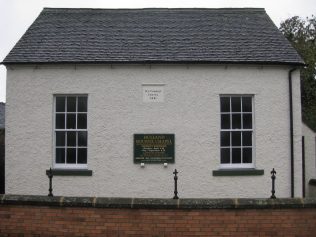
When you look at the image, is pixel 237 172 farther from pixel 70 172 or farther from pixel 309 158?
pixel 70 172

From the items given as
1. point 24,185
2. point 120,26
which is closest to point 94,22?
point 120,26

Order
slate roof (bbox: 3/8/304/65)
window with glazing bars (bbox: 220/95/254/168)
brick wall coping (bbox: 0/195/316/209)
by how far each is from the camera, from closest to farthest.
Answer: brick wall coping (bbox: 0/195/316/209)
window with glazing bars (bbox: 220/95/254/168)
slate roof (bbox: 3/8/304/65)

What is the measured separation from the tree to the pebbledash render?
8.40m

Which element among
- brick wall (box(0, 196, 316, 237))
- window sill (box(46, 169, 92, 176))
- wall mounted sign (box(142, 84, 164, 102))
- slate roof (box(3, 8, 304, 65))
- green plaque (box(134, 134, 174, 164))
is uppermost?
slate roof (box(3, 8, 304, 65))

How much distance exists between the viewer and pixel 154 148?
11.1 meters

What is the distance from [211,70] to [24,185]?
6392 millimetres

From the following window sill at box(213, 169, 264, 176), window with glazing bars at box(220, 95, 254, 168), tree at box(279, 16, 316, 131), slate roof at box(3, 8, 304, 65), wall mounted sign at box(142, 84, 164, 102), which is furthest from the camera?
tree at box(279, 16, 316, 131)

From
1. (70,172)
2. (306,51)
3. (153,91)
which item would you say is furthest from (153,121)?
(306,51)

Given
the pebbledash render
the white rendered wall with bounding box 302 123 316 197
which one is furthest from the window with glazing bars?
the white rendered wall with bounding box 302 123 316 197

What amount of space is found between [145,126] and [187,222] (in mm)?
5311

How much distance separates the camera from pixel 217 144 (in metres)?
11.1

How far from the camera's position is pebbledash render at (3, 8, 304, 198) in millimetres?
11070

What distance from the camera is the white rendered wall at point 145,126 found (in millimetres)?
11062

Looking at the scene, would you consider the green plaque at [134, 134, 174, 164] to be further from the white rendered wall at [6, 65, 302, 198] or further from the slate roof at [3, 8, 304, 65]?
the slate roof at [3, 8, 304, 65]
